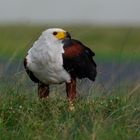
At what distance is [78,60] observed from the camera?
909 cm

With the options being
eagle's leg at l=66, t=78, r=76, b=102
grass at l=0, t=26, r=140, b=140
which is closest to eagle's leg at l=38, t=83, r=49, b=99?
grass at l=0, t=26, r=140, b=140

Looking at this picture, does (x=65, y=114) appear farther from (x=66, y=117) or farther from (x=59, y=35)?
(x=59, y=35)

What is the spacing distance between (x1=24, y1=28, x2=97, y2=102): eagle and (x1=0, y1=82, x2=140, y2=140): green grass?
20 cm

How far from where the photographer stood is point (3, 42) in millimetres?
10766

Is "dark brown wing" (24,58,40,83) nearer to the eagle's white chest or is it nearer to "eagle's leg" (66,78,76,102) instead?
the eagle's white chest

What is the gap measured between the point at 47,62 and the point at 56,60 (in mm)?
93

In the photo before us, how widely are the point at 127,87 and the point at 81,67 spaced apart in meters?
0.96

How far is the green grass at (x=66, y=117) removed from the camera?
25.4 feet

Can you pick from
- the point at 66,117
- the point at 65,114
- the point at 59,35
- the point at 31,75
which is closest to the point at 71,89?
the point at 31,75

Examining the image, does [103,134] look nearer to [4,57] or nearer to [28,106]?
[28,106]

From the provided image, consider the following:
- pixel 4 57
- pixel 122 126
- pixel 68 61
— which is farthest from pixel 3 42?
pixel 122 126

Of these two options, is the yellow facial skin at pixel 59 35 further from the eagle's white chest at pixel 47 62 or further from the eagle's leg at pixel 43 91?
the eagle's leg at pixel 43 91

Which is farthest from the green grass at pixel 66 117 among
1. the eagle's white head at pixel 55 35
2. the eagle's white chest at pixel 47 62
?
the eagle's white head at pixel 55 35

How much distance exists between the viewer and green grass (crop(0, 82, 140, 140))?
775 centimetres
